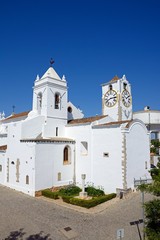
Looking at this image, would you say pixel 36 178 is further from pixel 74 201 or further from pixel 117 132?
pixel 117 132

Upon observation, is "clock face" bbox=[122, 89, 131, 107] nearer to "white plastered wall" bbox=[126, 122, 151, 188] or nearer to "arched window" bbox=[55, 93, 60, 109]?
"white plastered wall" bbox=[126, 122, 151, 188]

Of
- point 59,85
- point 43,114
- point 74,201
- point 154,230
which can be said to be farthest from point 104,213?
point 59,85

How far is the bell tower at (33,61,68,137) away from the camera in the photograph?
27.4m

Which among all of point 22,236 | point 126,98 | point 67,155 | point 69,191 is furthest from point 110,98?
point 22,236

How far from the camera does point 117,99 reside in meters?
28.6

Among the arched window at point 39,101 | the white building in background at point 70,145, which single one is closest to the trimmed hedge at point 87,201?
the white building in background at point 70,145

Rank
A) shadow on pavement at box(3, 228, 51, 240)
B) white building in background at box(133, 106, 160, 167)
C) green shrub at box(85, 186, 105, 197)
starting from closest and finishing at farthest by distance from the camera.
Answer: shadow on pavement at box(3, 228, 51, 240) → green shrub at box(85, 186, 105, 197) → white building in background at box(133, 106, 160, 167)

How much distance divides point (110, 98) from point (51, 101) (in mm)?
8908

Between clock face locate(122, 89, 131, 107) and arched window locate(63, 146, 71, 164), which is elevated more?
clock face locate(122, 89, 131, 107)

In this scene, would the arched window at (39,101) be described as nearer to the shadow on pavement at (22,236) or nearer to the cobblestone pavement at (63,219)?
the cobblestone pavement at (63,219)

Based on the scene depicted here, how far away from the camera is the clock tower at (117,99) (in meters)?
28.6

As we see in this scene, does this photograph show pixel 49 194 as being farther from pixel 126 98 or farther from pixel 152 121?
pixel 152 121

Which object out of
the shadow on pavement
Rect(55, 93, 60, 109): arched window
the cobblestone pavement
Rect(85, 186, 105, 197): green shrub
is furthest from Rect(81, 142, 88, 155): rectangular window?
the shadow on pavement

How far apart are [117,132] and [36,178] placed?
1041cm
